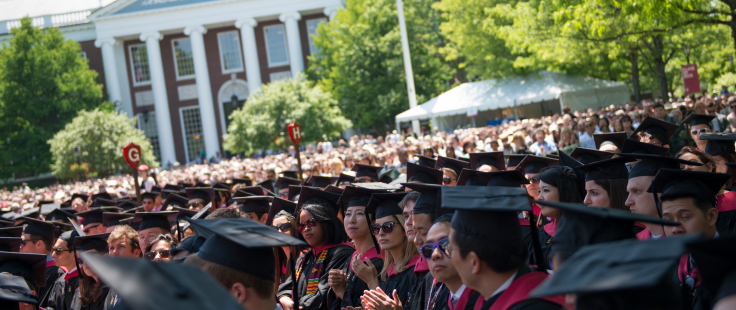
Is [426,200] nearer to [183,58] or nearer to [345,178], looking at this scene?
[345,178]

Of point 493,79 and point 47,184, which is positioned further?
point 47,184

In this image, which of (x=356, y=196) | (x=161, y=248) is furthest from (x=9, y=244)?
(x=356, y=196)

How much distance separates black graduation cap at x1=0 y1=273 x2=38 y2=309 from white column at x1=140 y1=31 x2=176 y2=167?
39.2 meters

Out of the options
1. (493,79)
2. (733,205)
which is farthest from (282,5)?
(733,205)

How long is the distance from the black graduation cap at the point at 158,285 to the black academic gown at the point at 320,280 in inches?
97.5

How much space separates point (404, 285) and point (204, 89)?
39.5 meters

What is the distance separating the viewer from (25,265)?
175 inches

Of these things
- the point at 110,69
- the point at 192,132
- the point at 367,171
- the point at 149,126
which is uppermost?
the point at 110,69

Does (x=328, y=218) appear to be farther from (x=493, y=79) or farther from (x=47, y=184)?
(x=47, y=184)

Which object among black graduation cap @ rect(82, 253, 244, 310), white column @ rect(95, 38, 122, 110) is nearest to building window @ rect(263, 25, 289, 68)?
white column @ rect(95, 38, 122, 110)

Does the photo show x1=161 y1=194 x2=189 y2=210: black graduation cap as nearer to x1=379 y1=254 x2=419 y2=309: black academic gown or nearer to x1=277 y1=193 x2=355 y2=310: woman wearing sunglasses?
x1=277 y1=193 x2=355 y2=310: woman wearing sunglasses

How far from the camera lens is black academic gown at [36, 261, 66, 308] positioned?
6.00 m

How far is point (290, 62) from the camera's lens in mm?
41094

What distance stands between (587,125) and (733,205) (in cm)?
725
